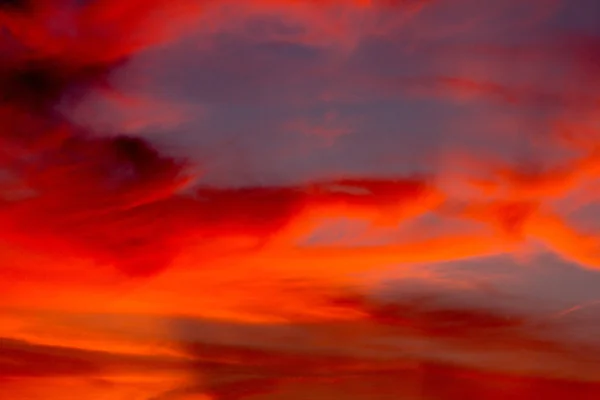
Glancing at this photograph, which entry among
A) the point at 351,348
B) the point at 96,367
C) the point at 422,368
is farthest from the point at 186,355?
the point at 422,368

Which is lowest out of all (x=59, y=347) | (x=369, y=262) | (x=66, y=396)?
(x=66, y=396)

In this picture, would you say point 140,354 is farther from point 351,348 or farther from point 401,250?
point 401,250

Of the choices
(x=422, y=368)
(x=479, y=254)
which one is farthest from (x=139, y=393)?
(x=479, y=254)

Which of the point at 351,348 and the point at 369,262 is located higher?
the point at 369,262

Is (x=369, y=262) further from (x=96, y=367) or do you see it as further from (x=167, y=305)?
(x=96, y=367)

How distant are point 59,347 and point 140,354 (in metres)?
1.21

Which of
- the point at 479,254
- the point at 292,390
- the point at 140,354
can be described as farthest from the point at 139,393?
the point at 479,254

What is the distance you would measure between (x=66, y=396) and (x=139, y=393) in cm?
107

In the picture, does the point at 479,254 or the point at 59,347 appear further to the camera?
the point at 59,347

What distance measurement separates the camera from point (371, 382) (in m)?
11.1

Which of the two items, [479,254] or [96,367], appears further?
[96,367]

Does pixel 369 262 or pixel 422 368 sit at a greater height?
pixel 369 262

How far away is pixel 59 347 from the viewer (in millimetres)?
11172

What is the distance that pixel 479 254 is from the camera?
10.5 meters
